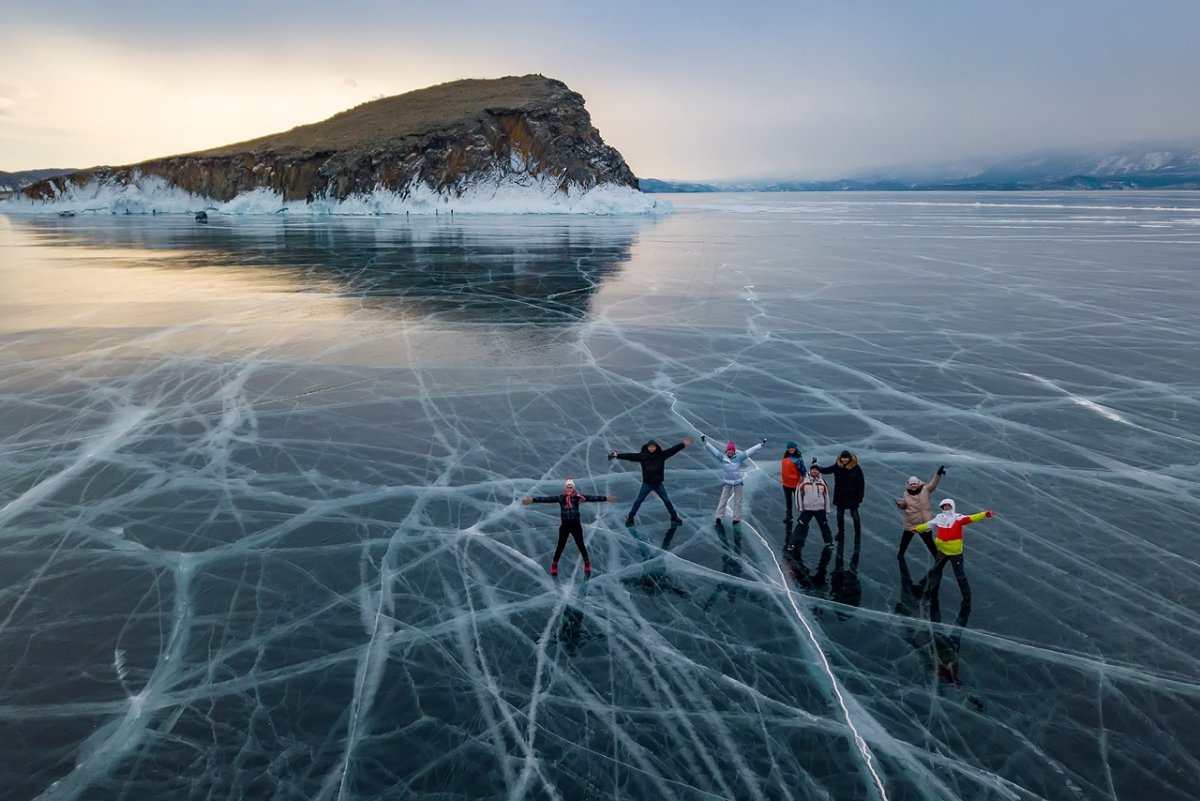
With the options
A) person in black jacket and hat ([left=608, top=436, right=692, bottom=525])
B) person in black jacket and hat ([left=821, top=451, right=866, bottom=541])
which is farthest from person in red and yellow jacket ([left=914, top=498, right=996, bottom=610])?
person in black jacket and hat ([left=608, top=436, right=692, bottom=525])

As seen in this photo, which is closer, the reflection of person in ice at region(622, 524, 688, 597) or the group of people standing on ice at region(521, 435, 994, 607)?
the group of people standing on ice at region(521, 435, 994, 607)

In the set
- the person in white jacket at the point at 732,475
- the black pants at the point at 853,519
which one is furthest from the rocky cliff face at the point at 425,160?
the black pants at the point at 853,519

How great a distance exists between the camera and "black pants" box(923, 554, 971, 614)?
686 cm

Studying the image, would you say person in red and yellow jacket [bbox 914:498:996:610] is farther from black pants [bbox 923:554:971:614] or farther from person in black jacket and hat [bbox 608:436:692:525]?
person in black jacket and hat [bbox 608:436:692:525]

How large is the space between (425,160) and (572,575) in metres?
93.0

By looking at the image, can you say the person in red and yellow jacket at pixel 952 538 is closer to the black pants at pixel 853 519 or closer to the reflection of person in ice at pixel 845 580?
Result: the reflection of person in ice at pixel 845 580

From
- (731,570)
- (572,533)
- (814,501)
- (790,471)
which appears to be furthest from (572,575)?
(790,471)

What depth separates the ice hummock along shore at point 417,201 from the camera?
8731 cm

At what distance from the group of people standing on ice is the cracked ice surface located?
0.29 meters

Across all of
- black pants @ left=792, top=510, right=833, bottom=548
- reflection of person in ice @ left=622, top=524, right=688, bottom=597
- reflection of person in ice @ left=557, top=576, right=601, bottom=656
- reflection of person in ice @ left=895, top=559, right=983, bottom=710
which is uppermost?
black pants @ left=792, top=510, right=833, bottom=548

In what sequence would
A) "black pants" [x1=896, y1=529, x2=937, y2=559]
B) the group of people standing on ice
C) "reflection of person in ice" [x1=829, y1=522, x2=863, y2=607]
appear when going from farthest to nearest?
"black pants" [x1=896, y1=529, x2=937, y2=559] < "reflection of person in ice" [x1=829, y1=522, x2=863, y2=607] < the group of people standing on ice

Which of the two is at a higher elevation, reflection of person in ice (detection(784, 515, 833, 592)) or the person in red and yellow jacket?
the person in red and yellow jacket

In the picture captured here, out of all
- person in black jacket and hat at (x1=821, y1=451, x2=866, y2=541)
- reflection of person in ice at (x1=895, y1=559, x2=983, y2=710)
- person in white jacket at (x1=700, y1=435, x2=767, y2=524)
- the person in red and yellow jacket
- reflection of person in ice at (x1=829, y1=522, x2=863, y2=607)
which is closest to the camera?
reflection of person in ice at (x1=895, y1=559, x2=983, y2=710)

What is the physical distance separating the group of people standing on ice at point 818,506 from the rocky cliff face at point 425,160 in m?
84.9
